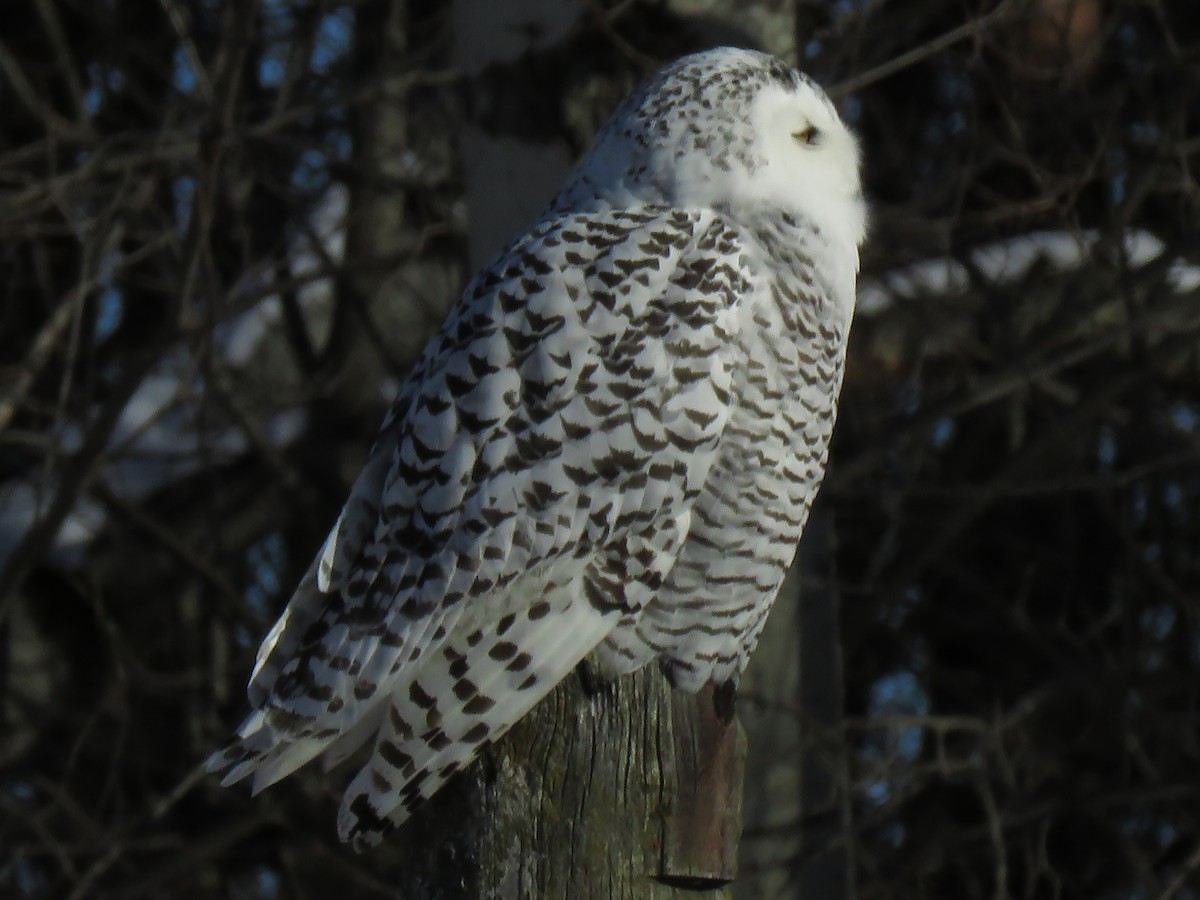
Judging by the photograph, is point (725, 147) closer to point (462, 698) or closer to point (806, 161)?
point (806, 161)

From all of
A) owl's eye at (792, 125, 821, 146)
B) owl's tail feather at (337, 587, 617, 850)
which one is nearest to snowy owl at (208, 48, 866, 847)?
owl's tail feather at (337, 587, 617, 850)

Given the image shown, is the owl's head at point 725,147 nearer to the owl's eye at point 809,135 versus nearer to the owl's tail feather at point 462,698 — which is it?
the owl's eye at point 809,135

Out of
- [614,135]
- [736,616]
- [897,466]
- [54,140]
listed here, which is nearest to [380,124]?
[54,140]

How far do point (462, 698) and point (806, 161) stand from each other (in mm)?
1155

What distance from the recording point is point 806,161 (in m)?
3.21

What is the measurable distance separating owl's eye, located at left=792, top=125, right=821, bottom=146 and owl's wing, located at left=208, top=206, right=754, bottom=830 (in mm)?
363

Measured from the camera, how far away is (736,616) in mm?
3010

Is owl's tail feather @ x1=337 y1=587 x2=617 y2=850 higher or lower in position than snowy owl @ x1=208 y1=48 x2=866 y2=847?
lower

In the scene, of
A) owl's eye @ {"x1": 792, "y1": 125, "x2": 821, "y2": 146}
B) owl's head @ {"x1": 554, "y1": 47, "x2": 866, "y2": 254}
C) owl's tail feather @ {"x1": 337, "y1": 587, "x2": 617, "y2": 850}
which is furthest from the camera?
owl's eye @ {"x1": 792, "y1": 125, "x2": 821, "y2": 146}

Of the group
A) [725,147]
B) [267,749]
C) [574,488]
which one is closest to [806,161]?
[725,147]

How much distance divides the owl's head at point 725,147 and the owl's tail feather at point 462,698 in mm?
757

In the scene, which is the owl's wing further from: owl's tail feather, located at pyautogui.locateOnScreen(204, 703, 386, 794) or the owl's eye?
the owl's eye

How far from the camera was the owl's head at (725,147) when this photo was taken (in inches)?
121

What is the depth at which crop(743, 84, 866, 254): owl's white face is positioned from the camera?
3117 millimetres
